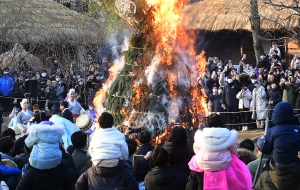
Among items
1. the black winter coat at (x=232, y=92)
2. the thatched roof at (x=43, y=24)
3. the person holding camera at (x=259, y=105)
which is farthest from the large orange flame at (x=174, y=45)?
the thatched roof at (x=43, y=24)

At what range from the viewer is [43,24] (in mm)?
32031

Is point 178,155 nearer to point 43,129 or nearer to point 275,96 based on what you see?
point 43,129

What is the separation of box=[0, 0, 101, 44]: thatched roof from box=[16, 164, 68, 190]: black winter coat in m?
15.8

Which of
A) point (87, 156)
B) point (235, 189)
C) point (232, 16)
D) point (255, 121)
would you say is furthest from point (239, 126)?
point (235, 189)

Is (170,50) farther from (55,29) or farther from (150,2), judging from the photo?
(55,29)

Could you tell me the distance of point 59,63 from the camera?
27.3 m

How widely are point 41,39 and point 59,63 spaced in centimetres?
286

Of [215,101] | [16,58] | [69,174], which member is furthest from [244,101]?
[69,174]

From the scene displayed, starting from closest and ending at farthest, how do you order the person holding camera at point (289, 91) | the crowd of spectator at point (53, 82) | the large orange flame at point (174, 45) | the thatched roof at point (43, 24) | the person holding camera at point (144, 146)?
the person holding camera at point (144, 146) < the large orange flame at point (174, 45) < the person holding camera at point (289, 91) < the crowd of spectator at point (53, 82) < the thatched roof at point (43, 24)

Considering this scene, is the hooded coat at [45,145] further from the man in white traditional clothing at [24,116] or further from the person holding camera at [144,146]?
the man in white traditional clothing at [24,116]

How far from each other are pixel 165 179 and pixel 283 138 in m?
1.46

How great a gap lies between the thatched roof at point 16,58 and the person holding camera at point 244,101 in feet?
27.1

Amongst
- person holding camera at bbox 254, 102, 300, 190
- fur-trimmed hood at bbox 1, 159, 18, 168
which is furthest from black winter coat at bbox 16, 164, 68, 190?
person holding camera at bbox 254, 102, 300, 190

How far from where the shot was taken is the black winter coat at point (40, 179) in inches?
301
